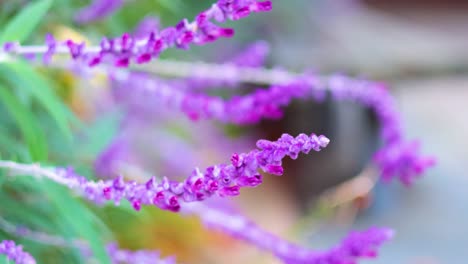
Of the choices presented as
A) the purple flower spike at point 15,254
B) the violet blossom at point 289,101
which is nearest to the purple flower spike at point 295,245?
the violet blossom at point 289,101

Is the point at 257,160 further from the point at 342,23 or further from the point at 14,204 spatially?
the point at 342,23

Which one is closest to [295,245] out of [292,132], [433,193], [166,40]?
[166,40]

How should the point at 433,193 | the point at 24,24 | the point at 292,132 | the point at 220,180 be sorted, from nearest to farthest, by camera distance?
the point at 220,180 < the point at 24,24 < the point at 433,193 < the point at 292,132

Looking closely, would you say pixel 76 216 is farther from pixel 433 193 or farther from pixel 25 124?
pixel 433 193

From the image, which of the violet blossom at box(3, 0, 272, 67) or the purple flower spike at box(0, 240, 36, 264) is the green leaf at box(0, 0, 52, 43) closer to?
the violet blossom at box(3, 0, 272, 67)

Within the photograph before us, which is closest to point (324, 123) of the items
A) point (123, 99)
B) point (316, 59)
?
point (316, 59)

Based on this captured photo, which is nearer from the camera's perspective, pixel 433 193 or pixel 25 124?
pixel 25 124

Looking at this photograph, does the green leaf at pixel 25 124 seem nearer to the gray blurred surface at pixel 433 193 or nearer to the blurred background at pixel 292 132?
the blurred background at pixel 292 132

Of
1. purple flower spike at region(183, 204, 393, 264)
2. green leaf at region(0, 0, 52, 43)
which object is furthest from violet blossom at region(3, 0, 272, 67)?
purple flower spike at region(183, 204, 393, 264)
